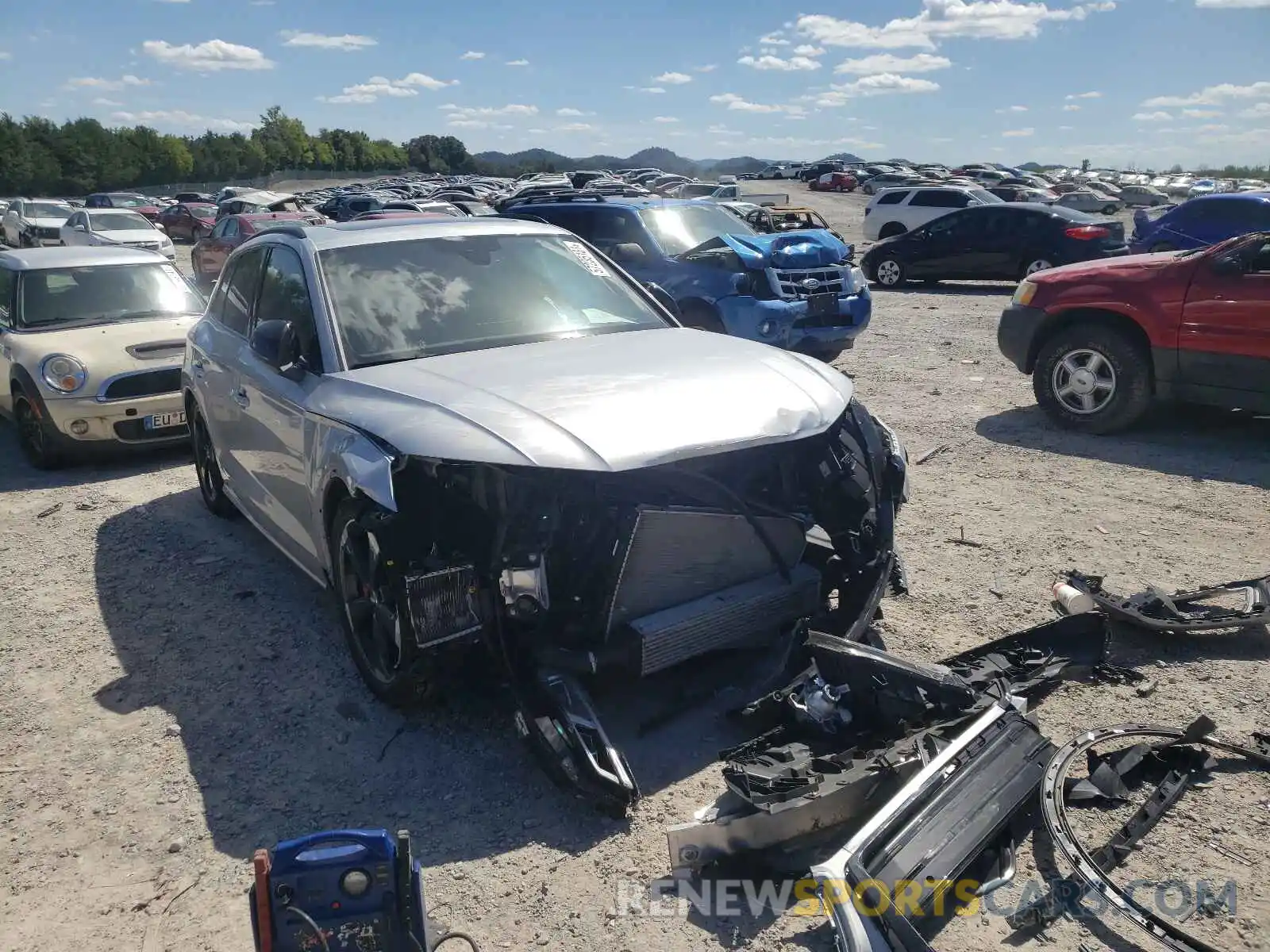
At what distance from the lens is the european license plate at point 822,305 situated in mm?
9617

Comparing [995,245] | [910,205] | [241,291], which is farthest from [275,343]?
[910,205]

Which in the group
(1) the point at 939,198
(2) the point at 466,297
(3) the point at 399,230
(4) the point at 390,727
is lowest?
(4) the point at 390,727

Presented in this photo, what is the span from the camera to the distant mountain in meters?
111

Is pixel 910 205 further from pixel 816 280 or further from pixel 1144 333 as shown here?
pixel 1144 333

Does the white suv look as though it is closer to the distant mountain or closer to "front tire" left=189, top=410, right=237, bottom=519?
"front tire" left=189, top=410, right=237, bottom=519

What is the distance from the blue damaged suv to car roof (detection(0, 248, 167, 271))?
4435 millimetres

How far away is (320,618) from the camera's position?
15.9 feet

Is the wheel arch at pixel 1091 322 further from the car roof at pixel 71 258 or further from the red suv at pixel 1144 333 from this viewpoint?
the car roof at pixel 71 258

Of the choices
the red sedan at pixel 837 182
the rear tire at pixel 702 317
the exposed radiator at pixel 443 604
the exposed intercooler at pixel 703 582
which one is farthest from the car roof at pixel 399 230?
the red sedan at pixel 837 182

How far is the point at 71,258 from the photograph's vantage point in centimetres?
872

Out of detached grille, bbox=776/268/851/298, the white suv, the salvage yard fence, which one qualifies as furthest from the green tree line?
detached grille, bbox=776/268/851/298

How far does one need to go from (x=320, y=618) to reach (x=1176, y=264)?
6584 mm

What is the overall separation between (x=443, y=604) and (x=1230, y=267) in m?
6.50

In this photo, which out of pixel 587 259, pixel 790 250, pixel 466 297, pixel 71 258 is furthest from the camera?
pixel 790 250
